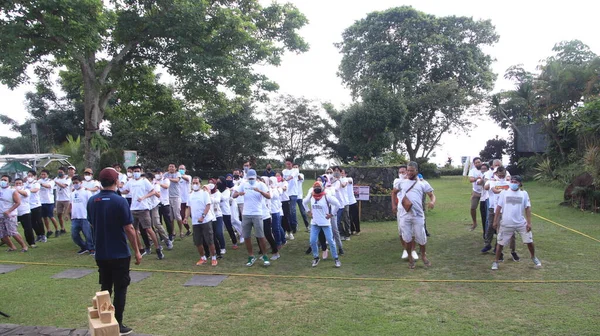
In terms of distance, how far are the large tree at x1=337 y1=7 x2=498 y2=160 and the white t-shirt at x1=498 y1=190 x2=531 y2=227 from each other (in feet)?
79.7

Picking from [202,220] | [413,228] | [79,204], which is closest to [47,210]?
[79,204]

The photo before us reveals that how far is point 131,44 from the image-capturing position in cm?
1756

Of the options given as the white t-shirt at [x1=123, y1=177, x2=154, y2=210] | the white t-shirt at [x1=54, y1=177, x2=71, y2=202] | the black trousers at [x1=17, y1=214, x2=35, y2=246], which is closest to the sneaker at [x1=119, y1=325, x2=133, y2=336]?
the white t-shirt at [x1=123, y1=177, x2=154, y2=210]

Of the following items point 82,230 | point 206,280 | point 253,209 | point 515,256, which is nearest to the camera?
point 206,280

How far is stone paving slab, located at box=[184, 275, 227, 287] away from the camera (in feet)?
22.9

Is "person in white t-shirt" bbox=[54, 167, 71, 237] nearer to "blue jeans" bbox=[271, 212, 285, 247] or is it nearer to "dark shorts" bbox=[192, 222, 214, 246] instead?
"dark shorts" bbox=[192, 222, 214, 246]

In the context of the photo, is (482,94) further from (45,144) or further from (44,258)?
(45,144)

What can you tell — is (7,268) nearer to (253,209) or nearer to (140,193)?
(140,193)

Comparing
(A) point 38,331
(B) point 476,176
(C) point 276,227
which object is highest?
(B) point 476,176

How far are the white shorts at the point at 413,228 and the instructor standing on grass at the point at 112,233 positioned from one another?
4752 millimetres

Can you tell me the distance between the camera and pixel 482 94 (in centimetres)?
3416

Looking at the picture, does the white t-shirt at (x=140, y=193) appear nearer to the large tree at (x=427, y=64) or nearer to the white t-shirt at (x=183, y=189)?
the white t-shirt at (x=183, y=189)

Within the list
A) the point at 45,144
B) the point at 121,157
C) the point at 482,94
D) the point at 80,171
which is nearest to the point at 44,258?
the point at 80,171

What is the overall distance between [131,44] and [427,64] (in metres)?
24.3
